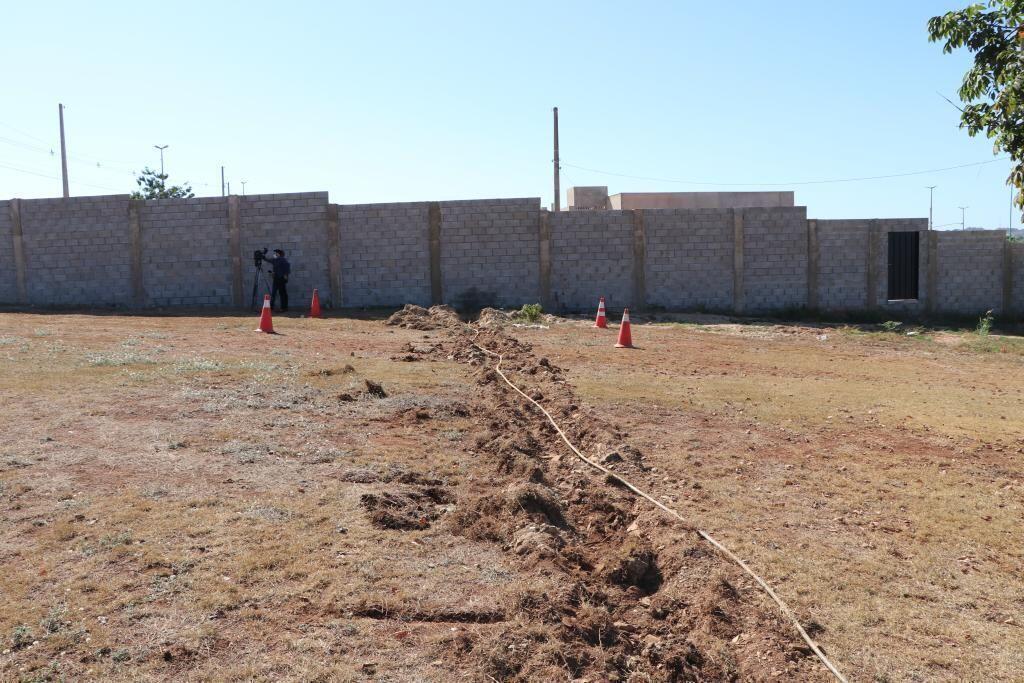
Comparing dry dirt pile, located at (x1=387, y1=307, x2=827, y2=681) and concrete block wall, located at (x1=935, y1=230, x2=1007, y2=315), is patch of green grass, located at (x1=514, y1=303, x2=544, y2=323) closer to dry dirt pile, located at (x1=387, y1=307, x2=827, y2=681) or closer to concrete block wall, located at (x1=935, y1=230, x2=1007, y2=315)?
concrete block wall, located at (x1=935, y1=230, x2=1007, y2=315)

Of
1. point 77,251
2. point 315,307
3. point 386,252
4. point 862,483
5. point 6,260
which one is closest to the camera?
point 862,483

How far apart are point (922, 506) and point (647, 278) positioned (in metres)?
15.8

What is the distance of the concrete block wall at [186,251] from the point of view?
22.6 meters

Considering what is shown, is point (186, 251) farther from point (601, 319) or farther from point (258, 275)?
point (601, 319)

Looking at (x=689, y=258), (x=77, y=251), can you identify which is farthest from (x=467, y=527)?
(x=77, y=251)

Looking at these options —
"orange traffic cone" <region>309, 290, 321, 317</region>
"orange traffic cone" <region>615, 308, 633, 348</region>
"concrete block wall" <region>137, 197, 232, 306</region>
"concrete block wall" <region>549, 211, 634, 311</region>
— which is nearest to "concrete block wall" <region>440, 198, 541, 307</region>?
"concrete block wall" <region>549, 211, 634, 311</region>

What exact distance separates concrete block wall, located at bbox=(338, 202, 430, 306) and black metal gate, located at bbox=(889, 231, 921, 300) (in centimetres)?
1155

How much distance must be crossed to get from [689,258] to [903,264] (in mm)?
5415

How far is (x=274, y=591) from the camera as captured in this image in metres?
4.45

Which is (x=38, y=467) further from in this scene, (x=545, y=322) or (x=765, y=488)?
(x=545, y=322)

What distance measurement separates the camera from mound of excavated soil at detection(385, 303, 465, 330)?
18094mm

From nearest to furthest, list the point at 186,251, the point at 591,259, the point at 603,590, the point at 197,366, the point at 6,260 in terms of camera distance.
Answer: the point at 603,590, the point at 197,366, the point at 591,259, the point at 186,251, the point at 6,260

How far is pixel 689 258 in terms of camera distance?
22203 mm

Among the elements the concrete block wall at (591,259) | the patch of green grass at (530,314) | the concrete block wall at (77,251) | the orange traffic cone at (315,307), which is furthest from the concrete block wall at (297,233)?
the concrete block wall at (591,259)
